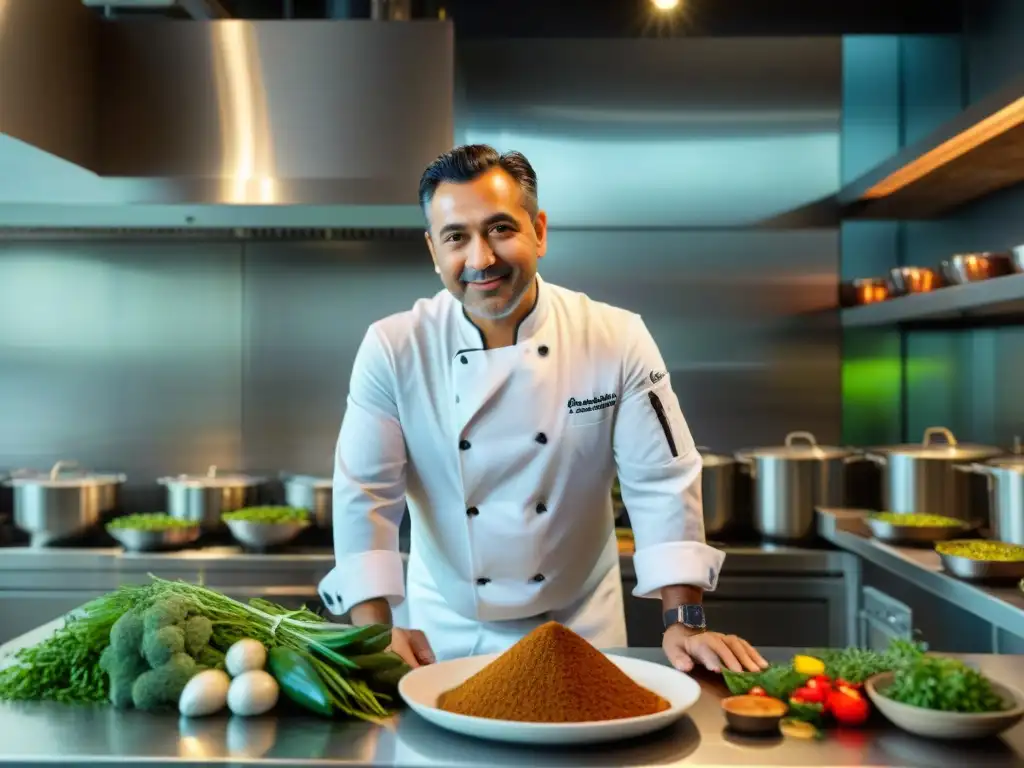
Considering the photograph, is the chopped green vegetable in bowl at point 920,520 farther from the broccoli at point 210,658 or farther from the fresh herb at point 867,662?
the broccoli at point 210,658

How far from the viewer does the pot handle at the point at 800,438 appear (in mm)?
3775

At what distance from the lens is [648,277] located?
13.3ft

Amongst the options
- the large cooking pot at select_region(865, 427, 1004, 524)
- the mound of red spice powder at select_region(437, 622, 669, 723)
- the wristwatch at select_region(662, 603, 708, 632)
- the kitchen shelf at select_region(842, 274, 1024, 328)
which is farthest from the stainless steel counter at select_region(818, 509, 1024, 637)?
→ the mound of red spice powder at select_region(437, 622, 669, 723)

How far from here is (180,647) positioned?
1.43 m

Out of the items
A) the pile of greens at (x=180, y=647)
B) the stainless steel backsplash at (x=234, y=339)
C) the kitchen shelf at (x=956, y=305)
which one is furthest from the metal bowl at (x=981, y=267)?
the pile of greens at (x=180, y=647)

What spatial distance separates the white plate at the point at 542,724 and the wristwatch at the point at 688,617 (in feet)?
1.02

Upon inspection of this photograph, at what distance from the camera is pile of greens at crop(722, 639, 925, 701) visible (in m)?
1.44

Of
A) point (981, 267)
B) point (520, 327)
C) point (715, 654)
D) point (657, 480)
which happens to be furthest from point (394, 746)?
point (981, 267)

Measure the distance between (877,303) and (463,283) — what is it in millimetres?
2067

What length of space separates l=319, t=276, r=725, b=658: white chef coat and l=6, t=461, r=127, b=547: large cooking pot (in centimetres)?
180

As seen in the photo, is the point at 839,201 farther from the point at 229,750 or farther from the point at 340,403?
the point at 229,750

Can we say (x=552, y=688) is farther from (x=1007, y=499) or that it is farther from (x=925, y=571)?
(x=1007, y=499)

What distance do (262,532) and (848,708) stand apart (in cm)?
247

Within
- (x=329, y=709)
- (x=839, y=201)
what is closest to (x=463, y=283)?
(x=329, y=709)
